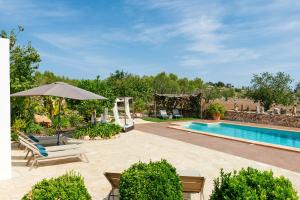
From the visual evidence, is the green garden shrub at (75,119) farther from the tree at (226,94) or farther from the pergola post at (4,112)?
the tree at (226,94)

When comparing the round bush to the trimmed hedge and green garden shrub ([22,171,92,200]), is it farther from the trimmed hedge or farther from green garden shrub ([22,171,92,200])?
the trimmed hedge

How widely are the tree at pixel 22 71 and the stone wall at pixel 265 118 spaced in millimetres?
17691

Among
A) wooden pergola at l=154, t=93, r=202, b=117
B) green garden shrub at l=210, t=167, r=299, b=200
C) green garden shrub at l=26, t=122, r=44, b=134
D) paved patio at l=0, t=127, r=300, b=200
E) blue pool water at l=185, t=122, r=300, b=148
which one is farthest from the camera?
wooden pergola at l=154, t=93, r=202, b=117

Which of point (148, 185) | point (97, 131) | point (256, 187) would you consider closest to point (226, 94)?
point (97, 131)

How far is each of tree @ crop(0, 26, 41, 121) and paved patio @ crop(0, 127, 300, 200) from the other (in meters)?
3.57

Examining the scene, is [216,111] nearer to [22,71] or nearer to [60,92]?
[22,71]

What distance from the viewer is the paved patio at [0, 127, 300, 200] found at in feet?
24.9

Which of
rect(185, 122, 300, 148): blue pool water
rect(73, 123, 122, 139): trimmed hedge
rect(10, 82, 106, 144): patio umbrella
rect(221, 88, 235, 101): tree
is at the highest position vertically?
rect(221, 88, 235, 101): tree

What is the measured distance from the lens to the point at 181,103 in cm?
3028

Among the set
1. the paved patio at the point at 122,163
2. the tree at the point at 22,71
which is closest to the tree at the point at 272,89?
the paved patio at the point at 122,163

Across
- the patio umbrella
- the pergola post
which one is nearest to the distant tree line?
the patio umbrella

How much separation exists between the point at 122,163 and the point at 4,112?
13.2 ft

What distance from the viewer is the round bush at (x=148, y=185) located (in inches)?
189

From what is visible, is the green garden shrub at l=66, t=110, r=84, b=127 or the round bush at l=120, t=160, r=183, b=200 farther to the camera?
the green garden shrub at l=66, t=110, r=84, b=127
